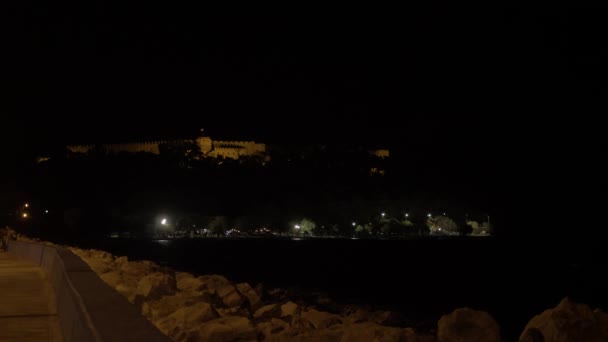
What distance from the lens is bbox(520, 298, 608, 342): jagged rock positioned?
9.15 metres

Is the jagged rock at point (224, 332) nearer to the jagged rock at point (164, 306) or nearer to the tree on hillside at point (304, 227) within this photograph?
the jagged rock at point (164, 306)

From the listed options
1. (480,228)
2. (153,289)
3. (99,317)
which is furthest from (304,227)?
(99,317)

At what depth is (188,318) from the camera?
10570 millimetres

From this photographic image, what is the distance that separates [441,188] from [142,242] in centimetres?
6784

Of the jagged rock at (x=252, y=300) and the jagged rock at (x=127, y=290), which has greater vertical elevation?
the jagged rock at (x=127, y=290)

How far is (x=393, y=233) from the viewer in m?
148

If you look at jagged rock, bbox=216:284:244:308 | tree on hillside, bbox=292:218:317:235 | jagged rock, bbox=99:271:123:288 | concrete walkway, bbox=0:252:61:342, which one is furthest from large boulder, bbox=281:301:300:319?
tree on hillside, bbox=292:218:317:235

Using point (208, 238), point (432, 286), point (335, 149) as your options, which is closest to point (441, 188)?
point (335, 149)

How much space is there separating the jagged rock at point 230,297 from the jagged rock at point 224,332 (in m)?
5.32

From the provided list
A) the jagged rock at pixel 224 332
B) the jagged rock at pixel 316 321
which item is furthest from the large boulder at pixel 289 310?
the jagged rock at pixel 224 332

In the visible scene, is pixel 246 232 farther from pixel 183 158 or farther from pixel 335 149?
pixel 335 149

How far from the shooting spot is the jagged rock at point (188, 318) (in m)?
10.2

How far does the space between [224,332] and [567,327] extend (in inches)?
160

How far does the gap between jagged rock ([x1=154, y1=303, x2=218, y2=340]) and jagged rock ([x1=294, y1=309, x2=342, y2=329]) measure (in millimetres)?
1350
